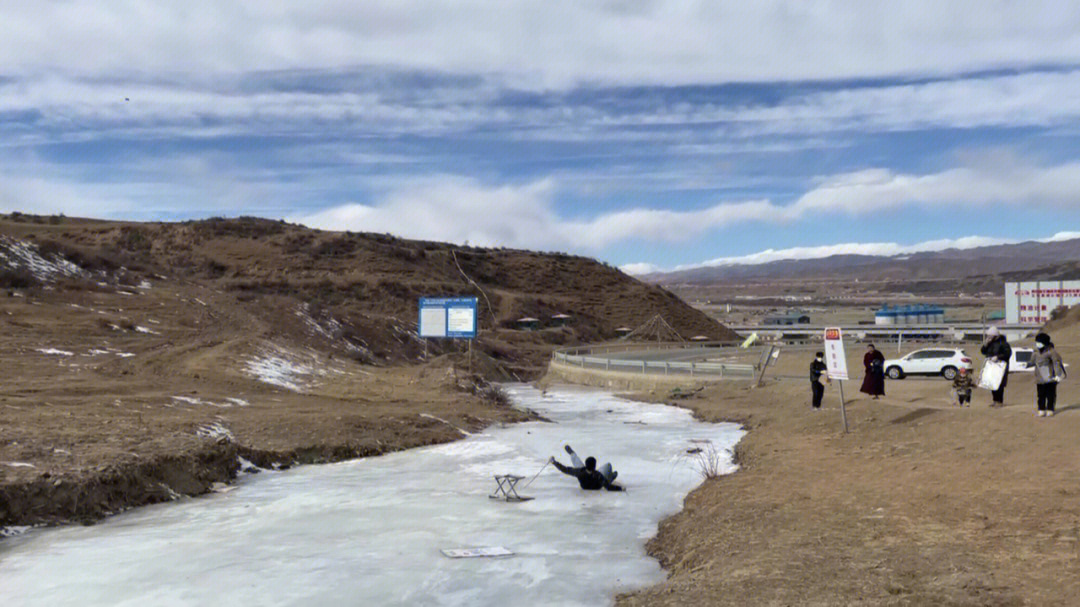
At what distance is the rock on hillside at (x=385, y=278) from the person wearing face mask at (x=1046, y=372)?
44.0m

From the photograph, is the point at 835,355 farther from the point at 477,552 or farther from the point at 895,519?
the point at 477,552

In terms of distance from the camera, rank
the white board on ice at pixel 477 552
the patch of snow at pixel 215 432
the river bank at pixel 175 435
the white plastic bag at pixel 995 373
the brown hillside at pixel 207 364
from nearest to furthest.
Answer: the white board on ice at pixel 477 552 → the river bank at pixel 175 435 → the brown hillside at pixel 207 364 → the patch of snow at pixel 215 432 → the white plastic bag at pixel 995 373

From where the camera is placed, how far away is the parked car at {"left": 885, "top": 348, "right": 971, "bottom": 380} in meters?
33.8

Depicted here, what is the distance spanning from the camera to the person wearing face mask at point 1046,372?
16922 millimetres

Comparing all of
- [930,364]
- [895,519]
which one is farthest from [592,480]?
[930,364]

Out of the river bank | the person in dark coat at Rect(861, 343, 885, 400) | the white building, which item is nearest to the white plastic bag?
the person in dark coat at Rect(861, 343, 885, 400)

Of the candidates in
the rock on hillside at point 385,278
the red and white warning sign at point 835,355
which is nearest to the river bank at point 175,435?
the red and white warning sign at point 835,355

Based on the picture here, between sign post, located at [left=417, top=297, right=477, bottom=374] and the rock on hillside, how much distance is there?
15.6 meters

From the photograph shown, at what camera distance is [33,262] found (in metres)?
50.5

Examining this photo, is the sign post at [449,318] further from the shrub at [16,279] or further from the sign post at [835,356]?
the sign post at [835,356]

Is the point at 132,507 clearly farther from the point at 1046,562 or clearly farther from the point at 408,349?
the point at 408,349

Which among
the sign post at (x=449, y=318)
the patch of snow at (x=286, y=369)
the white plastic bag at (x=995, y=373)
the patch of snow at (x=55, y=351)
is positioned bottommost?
the patch of snow at (x=286, y=369)

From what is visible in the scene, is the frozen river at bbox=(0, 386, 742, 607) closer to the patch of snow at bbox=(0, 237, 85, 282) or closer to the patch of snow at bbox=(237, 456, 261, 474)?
the patch of snow at bbox=(237, 456, 261, 474)

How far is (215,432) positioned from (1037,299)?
68.0 meters
